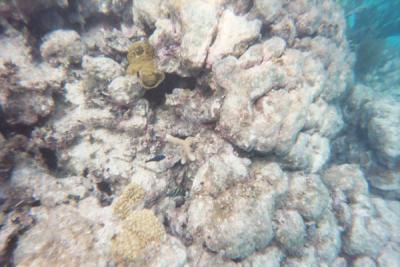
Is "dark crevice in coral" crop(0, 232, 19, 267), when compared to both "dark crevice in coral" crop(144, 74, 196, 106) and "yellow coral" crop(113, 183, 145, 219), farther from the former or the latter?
"dark crevice in coral" crop(144, 74, 196, 106)

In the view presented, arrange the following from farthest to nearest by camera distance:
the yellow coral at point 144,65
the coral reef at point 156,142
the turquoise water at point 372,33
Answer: the turquoise water at point 372,33, the yellow coral at point 144,65, the coral reef at point 156,142

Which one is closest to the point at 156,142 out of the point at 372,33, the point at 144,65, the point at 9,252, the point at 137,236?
the point at 144,65

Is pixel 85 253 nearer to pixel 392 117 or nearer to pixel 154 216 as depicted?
pixel 154 216

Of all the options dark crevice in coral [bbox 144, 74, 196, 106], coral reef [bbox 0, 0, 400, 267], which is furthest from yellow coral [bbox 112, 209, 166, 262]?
dark crevice in coral [bbox 144, 74, 196, 106]

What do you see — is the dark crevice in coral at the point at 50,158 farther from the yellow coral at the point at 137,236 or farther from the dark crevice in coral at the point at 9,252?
the yellow coral at the point at 137,236

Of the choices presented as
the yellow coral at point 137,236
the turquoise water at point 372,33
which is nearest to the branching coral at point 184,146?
the yellow coral at point 137,236

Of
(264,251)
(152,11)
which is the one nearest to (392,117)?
(264,251)
